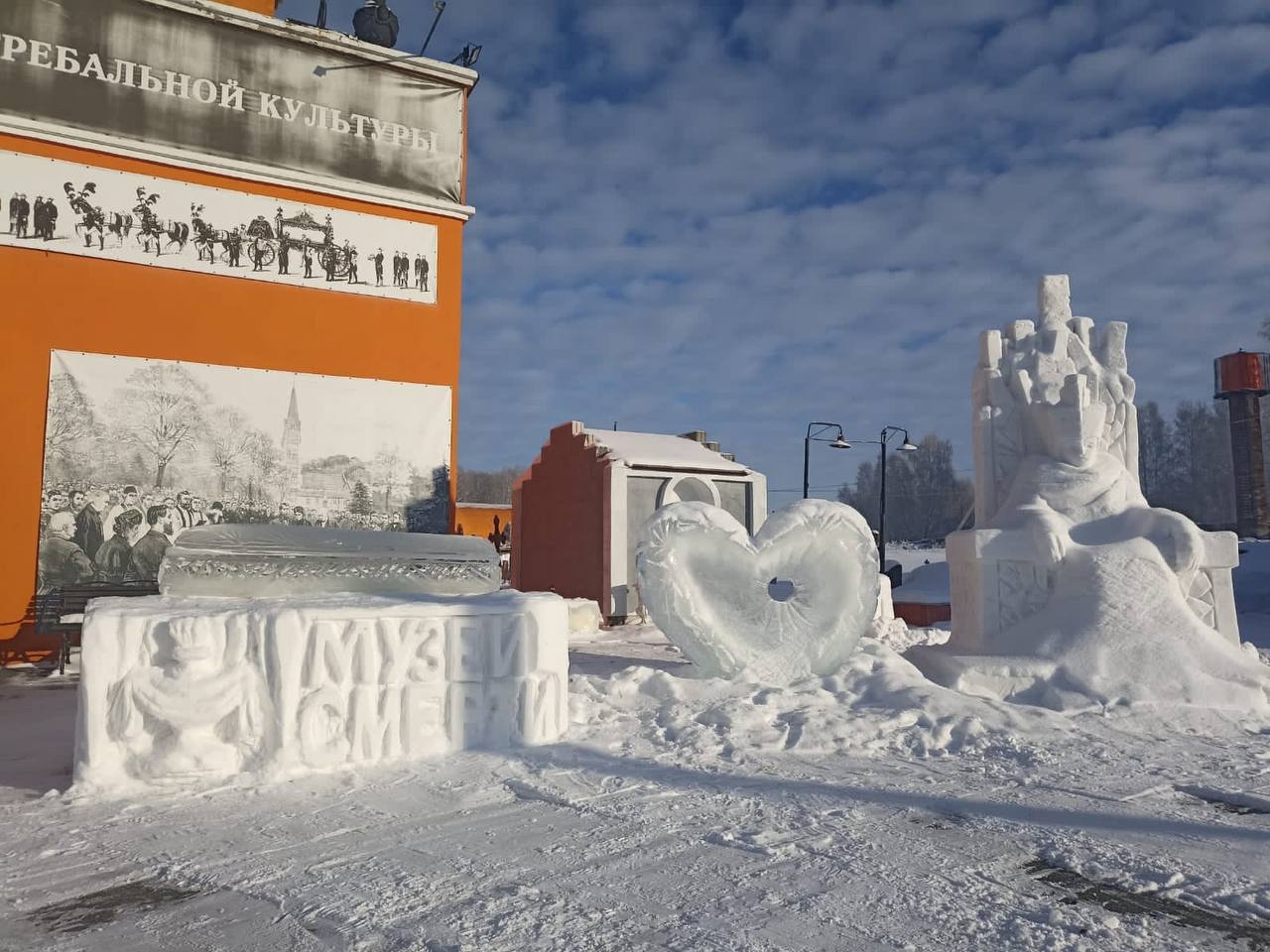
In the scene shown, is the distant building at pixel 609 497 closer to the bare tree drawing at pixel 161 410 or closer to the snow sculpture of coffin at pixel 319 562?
the bare tree drawing at pixel 161 410

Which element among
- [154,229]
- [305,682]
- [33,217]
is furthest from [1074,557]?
[33,217]

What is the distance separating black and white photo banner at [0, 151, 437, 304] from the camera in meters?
9.08

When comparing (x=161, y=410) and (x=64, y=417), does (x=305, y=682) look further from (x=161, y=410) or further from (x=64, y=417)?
(x=64, y=417)

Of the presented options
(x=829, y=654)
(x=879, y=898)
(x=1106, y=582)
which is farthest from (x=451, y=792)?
(x=1106, y=582)

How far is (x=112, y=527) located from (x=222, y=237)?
343 centimetres

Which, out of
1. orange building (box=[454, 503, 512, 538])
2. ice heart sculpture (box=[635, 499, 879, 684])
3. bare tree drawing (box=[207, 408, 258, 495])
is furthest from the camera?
orange building (box=[454, 503, 512, 538])

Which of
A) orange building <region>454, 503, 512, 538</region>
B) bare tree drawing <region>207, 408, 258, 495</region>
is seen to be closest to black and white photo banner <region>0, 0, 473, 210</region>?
bare tree drawing <region>207, 408, 258, 495</region>

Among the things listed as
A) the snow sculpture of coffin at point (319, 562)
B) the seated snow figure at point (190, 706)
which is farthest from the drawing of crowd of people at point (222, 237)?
the seated snow figure at point (190, 706)

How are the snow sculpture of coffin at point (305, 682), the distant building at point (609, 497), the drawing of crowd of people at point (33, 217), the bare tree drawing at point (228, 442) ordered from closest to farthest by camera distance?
the snow sculpture of coffin at point (305, 682) → the drawing of crowd of people at point (33, 217) → the bare tree drawing at point (228, 442) → the distant building at point (609, 497)

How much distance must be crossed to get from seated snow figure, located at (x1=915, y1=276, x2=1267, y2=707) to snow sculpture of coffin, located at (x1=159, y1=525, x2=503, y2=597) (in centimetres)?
363

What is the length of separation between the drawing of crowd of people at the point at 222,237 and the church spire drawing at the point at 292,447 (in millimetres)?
1610

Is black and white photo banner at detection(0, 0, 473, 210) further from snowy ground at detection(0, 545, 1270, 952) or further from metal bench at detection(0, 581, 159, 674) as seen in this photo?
snowy ground at detection(0, 545, 1270, 952)

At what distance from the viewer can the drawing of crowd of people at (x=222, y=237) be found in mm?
9102

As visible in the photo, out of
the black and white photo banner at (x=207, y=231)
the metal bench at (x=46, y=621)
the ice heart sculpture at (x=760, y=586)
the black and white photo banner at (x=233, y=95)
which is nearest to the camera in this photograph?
the ice heart sculpture at (x=760, y=586)
